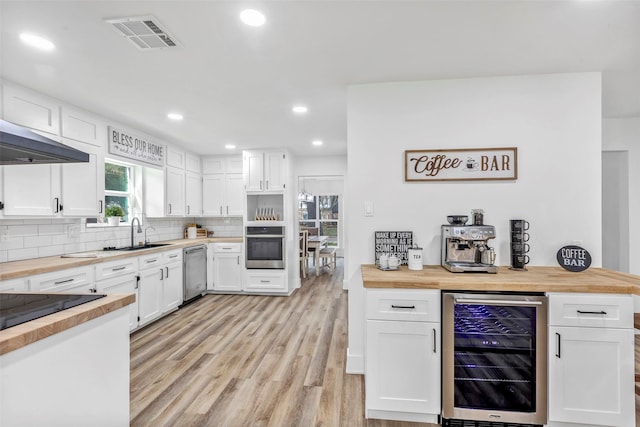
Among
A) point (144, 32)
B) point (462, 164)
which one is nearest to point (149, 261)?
point (144, 32)

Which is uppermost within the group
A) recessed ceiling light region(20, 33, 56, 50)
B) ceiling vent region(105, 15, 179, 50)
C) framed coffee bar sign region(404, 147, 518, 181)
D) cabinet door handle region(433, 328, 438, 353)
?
ceiling vent region(105, 15, 179, 50)

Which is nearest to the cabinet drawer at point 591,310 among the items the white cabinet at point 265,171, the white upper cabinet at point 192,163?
the white cabinet at point 265,171

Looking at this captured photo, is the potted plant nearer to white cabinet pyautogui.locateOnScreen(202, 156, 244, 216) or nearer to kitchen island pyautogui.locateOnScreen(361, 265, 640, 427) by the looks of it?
white cabinet pyautogui.locateOnScreen(202, 156, 244, 216)

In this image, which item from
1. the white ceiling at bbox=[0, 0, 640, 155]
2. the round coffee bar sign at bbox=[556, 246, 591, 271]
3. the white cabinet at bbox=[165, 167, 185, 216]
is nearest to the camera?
the white ceiling at bbox=[0, 0, 640, 155]

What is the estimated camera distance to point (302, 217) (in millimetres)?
8875

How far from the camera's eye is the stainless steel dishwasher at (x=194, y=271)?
14.6ft

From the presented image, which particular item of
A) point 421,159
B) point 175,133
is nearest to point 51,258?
point 175,133

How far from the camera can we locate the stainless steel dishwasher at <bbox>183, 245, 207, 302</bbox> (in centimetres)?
444

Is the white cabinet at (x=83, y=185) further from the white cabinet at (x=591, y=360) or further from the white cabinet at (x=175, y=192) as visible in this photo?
the white cabinet at (x=591, y=360)

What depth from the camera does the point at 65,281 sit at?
8.47ft

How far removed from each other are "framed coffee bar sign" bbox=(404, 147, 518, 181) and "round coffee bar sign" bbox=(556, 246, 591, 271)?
66 centimetres

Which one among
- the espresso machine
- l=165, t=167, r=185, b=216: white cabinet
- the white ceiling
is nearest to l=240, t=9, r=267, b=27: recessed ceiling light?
the white ceiling

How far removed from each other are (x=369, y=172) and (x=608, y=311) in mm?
1775

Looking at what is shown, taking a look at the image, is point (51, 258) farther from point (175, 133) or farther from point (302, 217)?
point (302, 217)
